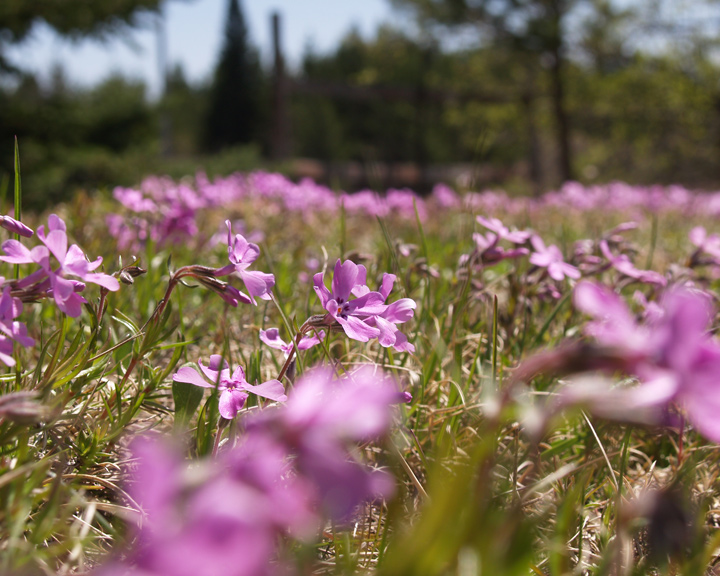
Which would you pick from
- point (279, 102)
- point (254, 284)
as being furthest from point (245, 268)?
point (279, 102)

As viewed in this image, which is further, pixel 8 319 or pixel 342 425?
pixel 8 319

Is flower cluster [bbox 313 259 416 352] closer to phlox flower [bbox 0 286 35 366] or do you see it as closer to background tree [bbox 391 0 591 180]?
phlox flower [bbox 0 286 35 366]

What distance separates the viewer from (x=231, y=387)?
3.84 feet

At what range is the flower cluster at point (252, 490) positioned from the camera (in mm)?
441

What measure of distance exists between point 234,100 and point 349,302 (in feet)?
169

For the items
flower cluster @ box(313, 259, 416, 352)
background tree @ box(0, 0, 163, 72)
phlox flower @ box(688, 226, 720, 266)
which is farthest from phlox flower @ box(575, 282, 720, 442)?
background tree @ box(0, 0, 163, 72)

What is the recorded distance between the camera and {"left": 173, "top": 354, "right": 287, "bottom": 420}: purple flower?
1068mm

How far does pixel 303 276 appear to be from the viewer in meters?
2.67

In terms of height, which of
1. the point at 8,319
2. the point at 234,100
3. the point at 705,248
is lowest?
the point at 705,248

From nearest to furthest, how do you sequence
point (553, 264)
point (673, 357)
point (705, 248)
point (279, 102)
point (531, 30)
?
1. point (673, 357)
2. point (553, 264)
3. point (705, 248)
4. point (279, 102)
5. point (531, 30)

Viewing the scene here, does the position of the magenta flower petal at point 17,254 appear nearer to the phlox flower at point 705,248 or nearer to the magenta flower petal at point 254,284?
the magenta flower petal at point 254,284

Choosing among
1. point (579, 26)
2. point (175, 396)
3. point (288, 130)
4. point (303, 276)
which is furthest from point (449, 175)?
point (175, 396)

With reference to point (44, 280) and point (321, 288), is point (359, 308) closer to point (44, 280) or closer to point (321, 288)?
point (321, 288)

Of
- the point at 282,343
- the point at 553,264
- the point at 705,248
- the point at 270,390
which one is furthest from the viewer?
the point at 705,248
